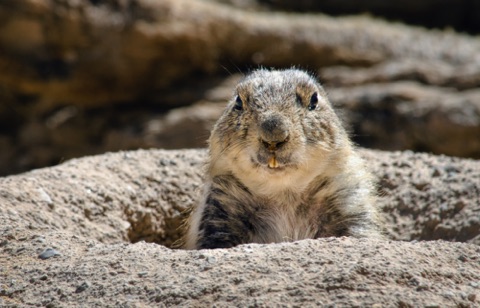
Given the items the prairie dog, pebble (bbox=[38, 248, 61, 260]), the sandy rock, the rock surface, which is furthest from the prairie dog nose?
the sandy rock

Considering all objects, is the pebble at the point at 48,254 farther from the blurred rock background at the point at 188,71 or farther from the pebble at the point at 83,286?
the blurred rock background at the point at 188,71

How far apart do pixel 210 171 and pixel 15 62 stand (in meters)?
5.82

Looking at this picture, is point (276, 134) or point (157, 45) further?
point (157, 45)

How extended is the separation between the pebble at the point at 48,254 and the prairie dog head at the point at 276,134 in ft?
4.21

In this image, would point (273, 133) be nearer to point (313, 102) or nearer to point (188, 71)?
point (313, 102)

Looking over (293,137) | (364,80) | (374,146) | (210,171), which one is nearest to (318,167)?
(293,137)

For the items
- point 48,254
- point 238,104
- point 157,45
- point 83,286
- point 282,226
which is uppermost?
point 157,45

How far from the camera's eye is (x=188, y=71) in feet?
38.4

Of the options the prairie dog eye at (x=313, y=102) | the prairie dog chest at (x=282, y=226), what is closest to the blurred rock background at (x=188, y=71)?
the prairie dog eye at (x=313, y=102)

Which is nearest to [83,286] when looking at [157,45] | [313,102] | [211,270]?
[211,270]

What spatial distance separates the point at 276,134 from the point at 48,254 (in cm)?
142

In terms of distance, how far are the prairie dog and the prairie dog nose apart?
18cm

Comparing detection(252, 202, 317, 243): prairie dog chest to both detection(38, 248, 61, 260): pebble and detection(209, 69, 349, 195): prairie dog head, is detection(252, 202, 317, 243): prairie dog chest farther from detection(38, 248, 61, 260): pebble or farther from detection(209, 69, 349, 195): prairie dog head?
detection(38, 248, 61, 260): pebble

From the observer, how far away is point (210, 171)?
222 inches
